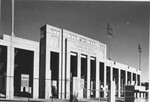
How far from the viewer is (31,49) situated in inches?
1302

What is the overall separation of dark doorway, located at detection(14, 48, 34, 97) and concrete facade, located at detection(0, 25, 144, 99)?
0.69m

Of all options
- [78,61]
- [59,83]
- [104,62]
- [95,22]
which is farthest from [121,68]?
[95,22]

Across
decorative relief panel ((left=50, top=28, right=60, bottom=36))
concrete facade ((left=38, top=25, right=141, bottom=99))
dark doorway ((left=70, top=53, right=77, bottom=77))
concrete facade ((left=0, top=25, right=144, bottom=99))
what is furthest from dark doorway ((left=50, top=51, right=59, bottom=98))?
dark doorway ((left=70, top=53, right=77, bottom=77))

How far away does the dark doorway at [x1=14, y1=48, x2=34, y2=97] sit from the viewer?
31958 mm

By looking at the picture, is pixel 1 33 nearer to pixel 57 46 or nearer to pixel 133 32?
pixel 57 46

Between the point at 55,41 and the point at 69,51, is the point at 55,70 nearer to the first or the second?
the point at 69,51

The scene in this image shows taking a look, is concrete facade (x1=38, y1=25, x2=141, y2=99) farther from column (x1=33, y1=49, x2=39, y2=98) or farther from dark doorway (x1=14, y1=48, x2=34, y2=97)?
dark doorway (x1=14, y1=48, x2=34, y2=97)

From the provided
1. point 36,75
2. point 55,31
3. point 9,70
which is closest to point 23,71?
point 36,75

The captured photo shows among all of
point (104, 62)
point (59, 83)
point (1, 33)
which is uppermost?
point (1, 33)

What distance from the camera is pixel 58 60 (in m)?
36.5

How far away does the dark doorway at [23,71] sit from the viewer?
3196cm

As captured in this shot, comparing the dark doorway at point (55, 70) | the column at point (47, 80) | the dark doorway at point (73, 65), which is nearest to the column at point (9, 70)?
the column at point (47, 80)

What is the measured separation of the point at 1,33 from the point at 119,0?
17169 mm

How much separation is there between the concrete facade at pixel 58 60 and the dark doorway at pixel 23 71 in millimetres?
694
